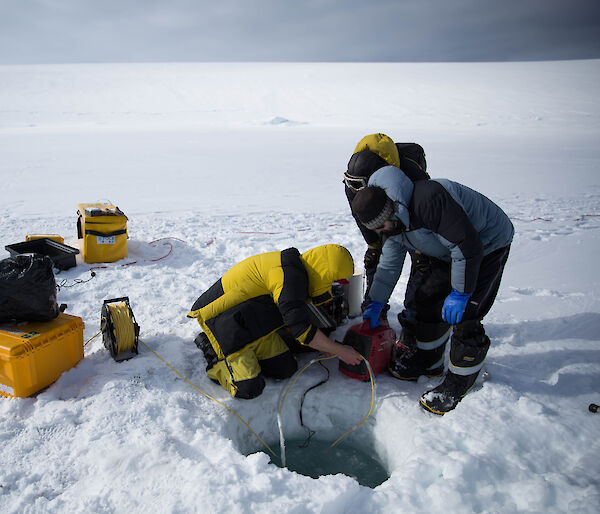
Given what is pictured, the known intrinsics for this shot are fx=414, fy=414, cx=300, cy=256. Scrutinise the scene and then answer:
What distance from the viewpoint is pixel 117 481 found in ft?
6.38

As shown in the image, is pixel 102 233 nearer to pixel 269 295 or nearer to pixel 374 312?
pixel 269 295

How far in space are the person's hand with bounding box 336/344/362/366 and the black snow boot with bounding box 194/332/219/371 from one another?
85 centimetres

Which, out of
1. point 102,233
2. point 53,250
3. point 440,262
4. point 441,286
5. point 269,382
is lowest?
point 269,382

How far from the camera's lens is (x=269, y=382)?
285cm

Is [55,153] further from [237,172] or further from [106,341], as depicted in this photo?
[106,341]

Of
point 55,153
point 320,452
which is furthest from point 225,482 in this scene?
point 55,153

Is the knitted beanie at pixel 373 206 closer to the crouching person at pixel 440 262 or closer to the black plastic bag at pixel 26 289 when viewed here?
the crouching person at pixel 440 262

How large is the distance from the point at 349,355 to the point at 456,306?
29.4 inches

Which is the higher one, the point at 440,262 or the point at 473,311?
the point at 440,262

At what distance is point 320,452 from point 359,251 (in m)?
2.98

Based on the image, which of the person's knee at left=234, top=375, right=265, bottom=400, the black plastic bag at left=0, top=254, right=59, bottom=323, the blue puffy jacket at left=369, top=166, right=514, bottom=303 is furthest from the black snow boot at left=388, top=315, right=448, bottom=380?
the black plastic bag at left=0, top=254, right=59, bottom=323

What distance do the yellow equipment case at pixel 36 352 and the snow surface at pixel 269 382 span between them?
0.09 meters

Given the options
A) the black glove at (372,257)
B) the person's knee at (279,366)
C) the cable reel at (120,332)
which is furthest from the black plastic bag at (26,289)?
the black glove at (372,257)

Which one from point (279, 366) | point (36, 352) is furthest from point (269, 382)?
point (36, 352)
